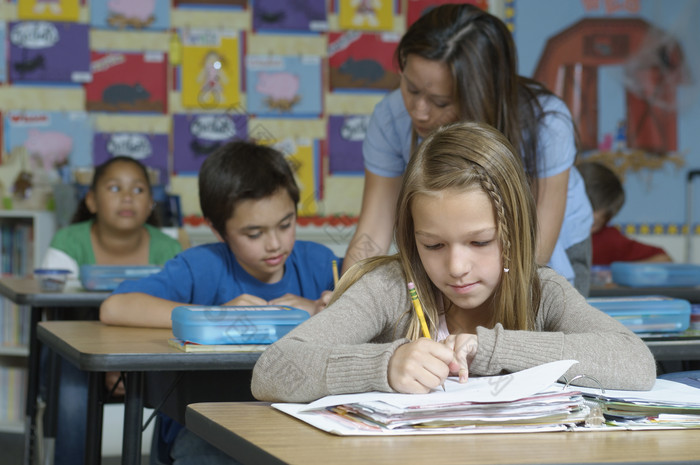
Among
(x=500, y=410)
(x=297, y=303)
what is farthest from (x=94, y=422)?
(x=500, y=410)

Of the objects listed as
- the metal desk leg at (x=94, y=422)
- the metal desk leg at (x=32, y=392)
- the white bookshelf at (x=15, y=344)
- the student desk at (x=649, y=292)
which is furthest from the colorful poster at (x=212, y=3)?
the metal desk leg at (x=94, y=422)

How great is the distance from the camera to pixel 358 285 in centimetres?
141

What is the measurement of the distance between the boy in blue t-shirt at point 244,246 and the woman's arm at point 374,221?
19 cm

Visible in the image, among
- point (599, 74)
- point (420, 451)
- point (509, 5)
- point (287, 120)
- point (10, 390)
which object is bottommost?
point (10, 390)

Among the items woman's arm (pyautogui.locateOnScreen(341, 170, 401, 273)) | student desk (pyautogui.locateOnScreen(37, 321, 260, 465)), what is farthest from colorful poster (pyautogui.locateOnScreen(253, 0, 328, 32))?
student desk (pyautogui.locateOnScreen(37, 321, 260, 465))

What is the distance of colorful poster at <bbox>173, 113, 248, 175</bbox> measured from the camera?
4.23 meters

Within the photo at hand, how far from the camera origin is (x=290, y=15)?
432 cm

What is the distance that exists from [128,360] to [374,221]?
0.74m

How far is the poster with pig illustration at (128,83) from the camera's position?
4.16m

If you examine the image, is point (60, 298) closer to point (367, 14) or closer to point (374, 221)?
point (374, 221)

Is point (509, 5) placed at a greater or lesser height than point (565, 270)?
greater

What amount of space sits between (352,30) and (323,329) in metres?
3.30

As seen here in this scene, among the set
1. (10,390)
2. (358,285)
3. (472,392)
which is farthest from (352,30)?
(472,392)

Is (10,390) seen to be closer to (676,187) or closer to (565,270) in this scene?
(565,270)
